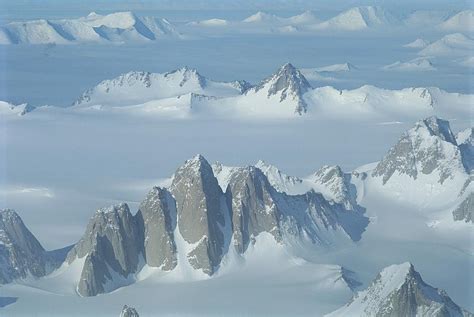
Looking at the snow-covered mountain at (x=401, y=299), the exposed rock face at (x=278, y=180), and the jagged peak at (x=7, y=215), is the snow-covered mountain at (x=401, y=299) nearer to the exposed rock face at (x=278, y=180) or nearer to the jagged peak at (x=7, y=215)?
the jagged peak at (x=7, y=215)

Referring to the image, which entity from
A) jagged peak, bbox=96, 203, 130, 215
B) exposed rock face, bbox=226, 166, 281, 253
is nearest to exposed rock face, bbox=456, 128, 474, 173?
exposed rock face, bbox=226, 166, 281, 253

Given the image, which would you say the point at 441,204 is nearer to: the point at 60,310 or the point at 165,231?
the point at 165,231

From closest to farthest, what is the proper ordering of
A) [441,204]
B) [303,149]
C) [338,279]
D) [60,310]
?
[60,310]
[338,279]
[441,204]
[303,149]

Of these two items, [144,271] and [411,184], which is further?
[411,184]

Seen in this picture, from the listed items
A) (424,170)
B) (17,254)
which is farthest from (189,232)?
(424,170)

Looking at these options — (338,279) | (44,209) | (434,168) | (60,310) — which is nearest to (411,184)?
(434,168)

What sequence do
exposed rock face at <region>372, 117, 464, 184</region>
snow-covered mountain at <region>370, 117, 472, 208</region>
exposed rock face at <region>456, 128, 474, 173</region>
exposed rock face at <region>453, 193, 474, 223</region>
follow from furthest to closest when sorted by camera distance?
1. exposed rock face at <region>456, 128, 474, 173</region>
2. exposed rock face at <region>372, 117, 464, 184</region>
3. snow-covered mountain at <region>370, 117, 472, 208</region>
4. exposed rock face at <region>453, 193, 474, 223</region>

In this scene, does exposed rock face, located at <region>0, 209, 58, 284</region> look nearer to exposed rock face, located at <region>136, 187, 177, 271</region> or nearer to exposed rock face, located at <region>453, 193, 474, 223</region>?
exposed rock face, located at <region>136, 187, 177, 271</region>

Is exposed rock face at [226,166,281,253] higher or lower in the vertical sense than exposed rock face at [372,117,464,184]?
lower
